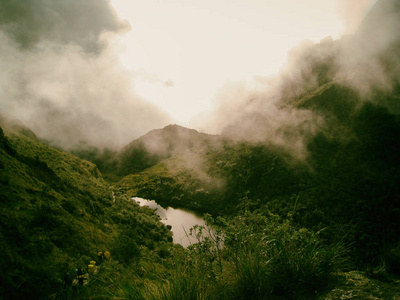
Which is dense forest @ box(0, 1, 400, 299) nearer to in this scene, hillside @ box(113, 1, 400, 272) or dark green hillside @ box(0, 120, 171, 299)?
dark green hillside @ box(0, 120, 171, 299)

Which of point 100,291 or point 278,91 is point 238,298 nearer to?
point 100,291

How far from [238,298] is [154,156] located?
534 ft

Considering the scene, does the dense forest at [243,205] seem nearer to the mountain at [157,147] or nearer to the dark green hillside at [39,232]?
the dark green hillside at [39,232]

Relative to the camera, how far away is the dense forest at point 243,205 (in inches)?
82.0

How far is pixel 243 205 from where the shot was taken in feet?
19.0

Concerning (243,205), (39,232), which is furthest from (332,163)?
(39,232)

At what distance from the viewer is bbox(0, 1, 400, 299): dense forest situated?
6.83 feet

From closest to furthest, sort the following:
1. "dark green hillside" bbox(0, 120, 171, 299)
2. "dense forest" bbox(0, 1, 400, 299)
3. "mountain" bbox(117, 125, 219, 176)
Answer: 1. "dark green hillside" bbox(0, 120, 171, 299)
2. "dense forest" bbox(0, 1, 400, 299)
3. "mountain" bbox(117, 125, 219, 176)

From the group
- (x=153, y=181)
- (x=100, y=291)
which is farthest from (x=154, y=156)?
(x=100, y=291)

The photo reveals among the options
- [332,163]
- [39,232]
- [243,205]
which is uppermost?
[332,163]

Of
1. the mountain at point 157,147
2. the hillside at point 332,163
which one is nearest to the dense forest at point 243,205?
the hillside at point 332,163

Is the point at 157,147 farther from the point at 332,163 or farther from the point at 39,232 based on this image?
the point at 39,232

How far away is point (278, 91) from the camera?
136 meters

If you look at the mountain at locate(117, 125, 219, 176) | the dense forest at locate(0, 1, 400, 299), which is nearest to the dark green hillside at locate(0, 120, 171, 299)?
the dense forest at locate(0, 1, 400, 299)
